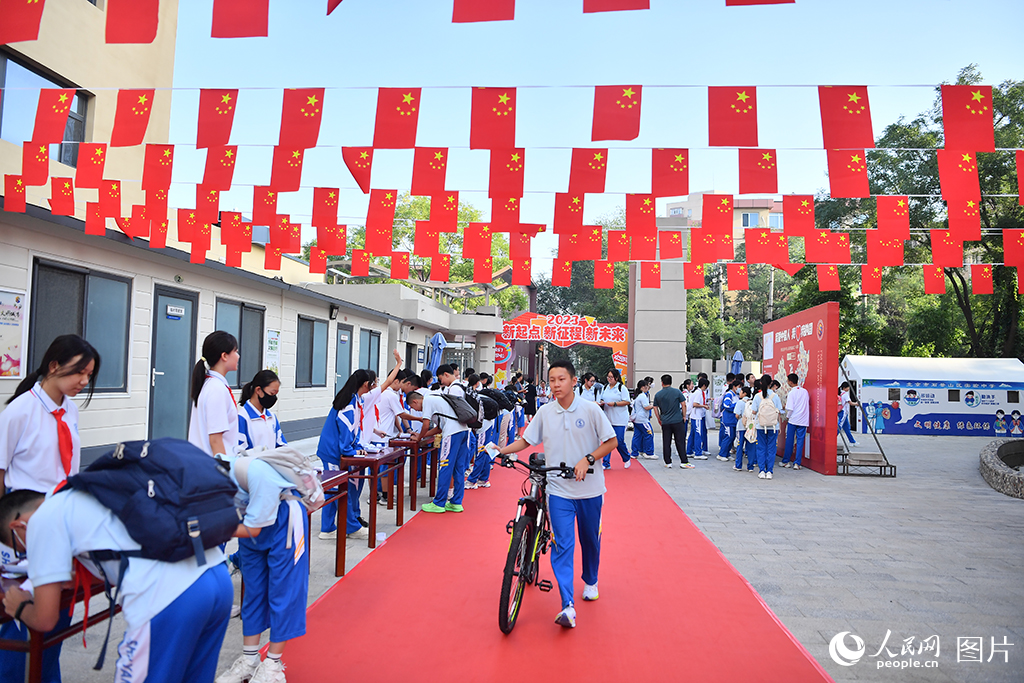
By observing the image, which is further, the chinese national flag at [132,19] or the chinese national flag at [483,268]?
the chinese national flag at [483,268]

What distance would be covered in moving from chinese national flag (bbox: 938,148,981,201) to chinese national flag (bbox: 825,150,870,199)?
0.85 m

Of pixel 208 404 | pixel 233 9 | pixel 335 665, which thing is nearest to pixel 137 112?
pixel 233 9

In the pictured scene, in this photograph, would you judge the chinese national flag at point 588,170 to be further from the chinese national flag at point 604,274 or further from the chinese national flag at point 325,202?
the chinese national flag at point 325,202

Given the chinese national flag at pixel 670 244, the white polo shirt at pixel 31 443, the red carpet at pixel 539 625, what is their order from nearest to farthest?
the white polo shirt at pixel 31 443 → the red carpet at pixel 539 625 → the chinese national flag at pixel 670 244

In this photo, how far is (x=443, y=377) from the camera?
25.6 feet

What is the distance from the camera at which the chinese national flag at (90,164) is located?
26.6 ft

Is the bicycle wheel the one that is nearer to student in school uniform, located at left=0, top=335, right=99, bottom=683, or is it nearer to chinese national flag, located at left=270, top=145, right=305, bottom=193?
student in school uniform, located at left=0, top=335, right=99, bottom=683

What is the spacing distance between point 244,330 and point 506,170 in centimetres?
650

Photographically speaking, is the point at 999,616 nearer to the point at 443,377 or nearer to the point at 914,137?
the point at 443,377

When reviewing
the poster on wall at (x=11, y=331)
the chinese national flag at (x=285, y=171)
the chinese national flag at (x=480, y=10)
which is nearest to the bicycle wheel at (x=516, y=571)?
the chinese national flag at (x=480, y=10)

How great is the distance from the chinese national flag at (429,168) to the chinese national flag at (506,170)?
1.89ft

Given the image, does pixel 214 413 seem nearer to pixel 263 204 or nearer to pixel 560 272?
pixel 263 204

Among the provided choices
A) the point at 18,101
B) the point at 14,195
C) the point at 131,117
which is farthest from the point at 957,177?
the point at 18,101

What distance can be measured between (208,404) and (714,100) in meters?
4.68
